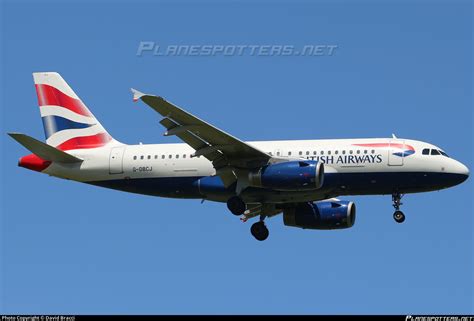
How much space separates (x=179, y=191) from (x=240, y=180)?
310 cm

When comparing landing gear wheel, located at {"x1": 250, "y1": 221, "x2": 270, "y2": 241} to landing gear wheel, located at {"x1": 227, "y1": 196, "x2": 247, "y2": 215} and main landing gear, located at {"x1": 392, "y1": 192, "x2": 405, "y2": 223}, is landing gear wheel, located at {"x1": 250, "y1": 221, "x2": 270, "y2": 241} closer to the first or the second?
landing gear wheel, located at {"x1": 227, "y1": 196, "x2": 247, "y2": 215}

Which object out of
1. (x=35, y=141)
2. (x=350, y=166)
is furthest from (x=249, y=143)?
(x=35, y=141)

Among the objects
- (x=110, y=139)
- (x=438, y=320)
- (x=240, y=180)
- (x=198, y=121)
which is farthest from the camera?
(x=110, y=139)

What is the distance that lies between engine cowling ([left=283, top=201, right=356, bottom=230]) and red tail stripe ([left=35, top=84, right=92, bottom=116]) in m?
11.2

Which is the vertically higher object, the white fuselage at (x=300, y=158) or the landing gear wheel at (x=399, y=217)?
the white fuselage at (x=300, y=158)

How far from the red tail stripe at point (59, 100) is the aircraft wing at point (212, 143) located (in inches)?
349

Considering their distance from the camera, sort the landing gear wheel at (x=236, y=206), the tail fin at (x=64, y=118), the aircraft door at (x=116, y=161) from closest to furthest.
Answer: the landing gear wheel at (x=236, y=206)
the aircraft door at (x=116, y=161)
the tail fin at (x=64, y=118)

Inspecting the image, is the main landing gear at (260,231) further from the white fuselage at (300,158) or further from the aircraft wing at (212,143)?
the aircraft wing at (212,143)

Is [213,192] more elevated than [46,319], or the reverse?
[213,192]

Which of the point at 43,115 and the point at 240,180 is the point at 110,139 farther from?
the point at 240,180

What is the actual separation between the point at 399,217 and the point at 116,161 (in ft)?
42.7

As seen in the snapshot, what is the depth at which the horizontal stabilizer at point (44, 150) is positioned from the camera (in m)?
45.7

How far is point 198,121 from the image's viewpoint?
1674 inches

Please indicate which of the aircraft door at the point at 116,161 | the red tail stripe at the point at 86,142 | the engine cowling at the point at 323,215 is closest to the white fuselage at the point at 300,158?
the aircraft door at the point at 116,161
